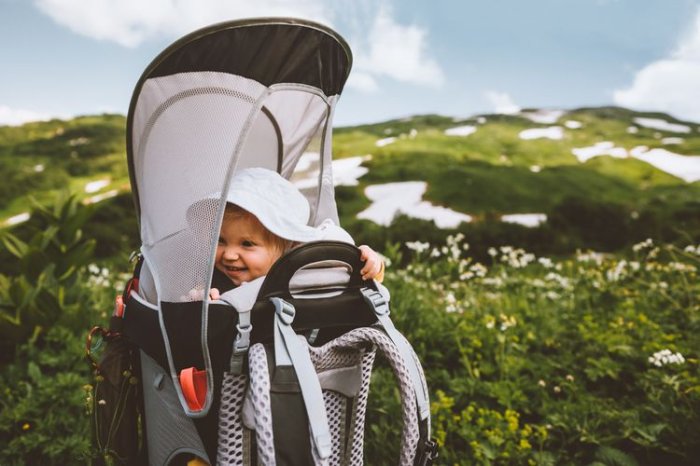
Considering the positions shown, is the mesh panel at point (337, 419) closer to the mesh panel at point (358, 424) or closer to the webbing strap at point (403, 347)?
the mesh panel at point (358, 424)

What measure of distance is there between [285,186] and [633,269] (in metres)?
3.93

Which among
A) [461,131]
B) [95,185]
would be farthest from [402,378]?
[461,131]

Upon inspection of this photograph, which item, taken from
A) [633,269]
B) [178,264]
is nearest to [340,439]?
[178,264]

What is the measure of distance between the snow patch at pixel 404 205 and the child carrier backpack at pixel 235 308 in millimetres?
8065

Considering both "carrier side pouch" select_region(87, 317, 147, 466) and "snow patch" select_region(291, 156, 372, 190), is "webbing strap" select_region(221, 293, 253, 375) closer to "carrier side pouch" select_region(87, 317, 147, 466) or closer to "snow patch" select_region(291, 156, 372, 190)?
"carrier side pouch" select_region(87, 317, 147, 466)

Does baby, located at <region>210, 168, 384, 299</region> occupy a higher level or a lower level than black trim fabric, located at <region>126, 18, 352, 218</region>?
lower

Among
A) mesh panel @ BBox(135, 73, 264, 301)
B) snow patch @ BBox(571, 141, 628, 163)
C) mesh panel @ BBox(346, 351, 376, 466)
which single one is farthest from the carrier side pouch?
snow patch @ BBox(571, 141, 628, 163)

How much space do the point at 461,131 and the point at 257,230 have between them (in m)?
22.1

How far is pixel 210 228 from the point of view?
5.56ft

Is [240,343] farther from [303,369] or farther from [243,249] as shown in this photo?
[243,249]

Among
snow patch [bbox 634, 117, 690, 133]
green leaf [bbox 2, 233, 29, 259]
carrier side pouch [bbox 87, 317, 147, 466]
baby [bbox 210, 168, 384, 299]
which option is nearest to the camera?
baby [bbox 210, 168, 384, 299]

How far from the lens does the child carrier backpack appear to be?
4.89ft

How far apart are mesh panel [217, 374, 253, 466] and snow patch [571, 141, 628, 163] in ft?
59.6

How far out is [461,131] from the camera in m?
23.0
